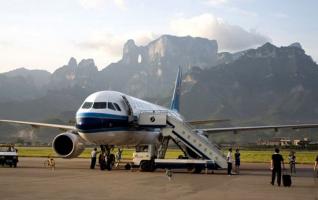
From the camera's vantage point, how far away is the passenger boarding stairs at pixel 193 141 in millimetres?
27281

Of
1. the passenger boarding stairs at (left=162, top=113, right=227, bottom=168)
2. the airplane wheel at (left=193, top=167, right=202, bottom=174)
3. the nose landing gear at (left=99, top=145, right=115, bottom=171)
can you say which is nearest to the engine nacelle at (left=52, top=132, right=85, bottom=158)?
the nose landing gear at (left=99, top=145, right=115, bottom=171)

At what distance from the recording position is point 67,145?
29500 millimetres

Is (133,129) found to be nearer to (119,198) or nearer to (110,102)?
(110,102)

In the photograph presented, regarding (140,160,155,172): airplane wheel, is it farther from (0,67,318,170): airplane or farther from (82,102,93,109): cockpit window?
(82,102,93,109): cockpit window

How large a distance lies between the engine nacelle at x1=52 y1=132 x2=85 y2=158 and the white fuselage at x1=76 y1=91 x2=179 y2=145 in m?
2.92

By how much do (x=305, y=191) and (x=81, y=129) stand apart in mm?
13036

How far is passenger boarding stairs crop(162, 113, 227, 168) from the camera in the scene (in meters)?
27.3

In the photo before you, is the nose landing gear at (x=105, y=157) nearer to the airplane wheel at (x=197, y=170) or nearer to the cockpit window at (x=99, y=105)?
the cockpit window at (x=99, y=105)

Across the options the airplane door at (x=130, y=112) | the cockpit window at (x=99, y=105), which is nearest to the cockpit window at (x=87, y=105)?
the cockpit window at (x=99, y=105)

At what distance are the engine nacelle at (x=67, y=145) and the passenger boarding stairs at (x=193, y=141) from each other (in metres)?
5.44

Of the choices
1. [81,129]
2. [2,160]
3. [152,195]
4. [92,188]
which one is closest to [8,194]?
[92,188]

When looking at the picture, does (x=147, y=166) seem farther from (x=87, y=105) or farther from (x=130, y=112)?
(x=87, y=105)

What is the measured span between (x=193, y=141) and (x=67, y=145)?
26.1 feet

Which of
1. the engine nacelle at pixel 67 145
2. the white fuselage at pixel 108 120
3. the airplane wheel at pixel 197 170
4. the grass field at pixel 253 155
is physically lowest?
the airplane wheel at pixel 197 170
